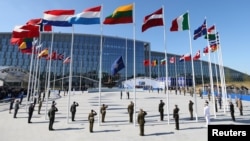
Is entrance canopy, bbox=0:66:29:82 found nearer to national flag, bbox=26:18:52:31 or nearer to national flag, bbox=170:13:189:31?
national flag, bbox=26:18:52:31

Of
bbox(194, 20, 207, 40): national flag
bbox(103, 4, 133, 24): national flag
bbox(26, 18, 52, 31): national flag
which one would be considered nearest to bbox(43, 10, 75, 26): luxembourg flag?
bbox(103, 4, 133, 24): national flag

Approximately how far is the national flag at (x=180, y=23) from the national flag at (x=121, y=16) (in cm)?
379

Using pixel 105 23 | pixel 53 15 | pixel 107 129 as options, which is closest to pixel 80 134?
pixel 107 129

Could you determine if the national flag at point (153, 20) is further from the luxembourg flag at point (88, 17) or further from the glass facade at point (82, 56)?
the glass facade at point (82, 56)

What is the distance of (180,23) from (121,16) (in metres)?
5.13

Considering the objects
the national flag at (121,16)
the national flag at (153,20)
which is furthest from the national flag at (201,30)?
the national flag at (121,16)

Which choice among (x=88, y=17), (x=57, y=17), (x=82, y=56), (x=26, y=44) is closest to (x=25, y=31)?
(x=26, y=44)

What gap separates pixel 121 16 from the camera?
15.5m

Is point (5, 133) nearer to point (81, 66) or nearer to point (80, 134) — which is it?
point (80, 134)

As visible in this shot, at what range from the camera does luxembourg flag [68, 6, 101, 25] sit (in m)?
15.5

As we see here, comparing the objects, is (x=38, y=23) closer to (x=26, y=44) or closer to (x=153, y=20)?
(x=26, y=44)

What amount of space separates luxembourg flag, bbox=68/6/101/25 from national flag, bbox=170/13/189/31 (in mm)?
6161

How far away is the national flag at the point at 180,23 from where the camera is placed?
17.0 meters

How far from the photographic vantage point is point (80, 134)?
12508mm
